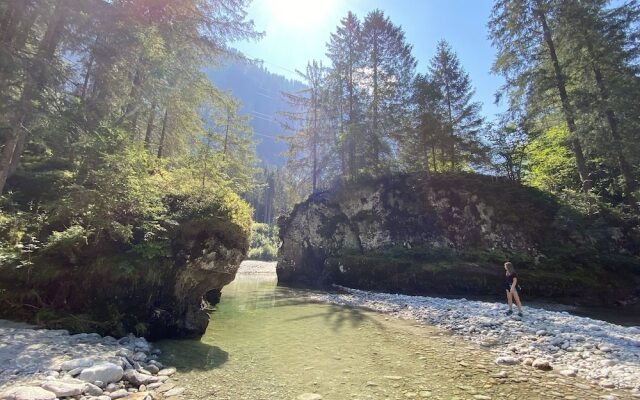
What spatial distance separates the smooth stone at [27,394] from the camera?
4.35 m

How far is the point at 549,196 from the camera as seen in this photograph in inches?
848

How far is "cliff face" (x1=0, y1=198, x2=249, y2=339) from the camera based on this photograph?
771 cm

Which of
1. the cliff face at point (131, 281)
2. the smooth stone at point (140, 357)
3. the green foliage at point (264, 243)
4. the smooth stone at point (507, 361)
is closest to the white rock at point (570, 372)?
the smooth stone at point (507, 361)

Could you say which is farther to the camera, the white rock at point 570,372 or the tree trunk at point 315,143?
the tree trunk at point 315,143

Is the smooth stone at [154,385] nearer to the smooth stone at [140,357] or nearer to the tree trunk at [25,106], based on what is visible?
the smooth stone at [140,357]

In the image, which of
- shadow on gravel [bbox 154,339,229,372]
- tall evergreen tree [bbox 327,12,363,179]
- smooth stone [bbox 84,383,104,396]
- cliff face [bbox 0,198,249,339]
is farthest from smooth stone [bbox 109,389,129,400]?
tall evergreen tree [bbox 327,12,363,179]

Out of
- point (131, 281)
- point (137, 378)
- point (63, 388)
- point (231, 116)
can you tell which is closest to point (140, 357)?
point (137, 378)

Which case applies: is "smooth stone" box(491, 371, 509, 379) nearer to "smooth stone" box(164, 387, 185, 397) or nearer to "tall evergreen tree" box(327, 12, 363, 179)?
"smooth stone" box(164, 387, 185, 397)

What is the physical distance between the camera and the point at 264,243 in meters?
64.8

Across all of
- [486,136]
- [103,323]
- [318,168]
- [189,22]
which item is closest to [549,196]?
[486,136]

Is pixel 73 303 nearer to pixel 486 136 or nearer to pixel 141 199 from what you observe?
pixel 141 199

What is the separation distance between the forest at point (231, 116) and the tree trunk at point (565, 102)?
109 mm

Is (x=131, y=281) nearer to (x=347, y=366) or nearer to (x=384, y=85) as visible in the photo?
(x=347, y=366)

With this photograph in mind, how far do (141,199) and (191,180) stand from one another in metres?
3.18
